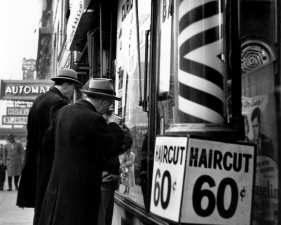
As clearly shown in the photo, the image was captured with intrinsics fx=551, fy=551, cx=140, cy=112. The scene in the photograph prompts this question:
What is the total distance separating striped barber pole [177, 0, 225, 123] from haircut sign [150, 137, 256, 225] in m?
0.19

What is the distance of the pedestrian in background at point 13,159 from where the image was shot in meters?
16.7

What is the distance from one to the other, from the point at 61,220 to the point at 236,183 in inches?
85.0

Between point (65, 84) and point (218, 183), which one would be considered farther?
point (65, 84)

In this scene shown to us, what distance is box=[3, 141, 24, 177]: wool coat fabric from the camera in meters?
16.7

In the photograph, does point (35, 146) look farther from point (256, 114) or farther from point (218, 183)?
point (218, 183)

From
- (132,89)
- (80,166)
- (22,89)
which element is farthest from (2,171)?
(80,166)

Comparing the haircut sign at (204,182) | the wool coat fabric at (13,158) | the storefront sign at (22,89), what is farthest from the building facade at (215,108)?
the storefront sign at (22,89)

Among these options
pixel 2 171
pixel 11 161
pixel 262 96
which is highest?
pixel 262 96

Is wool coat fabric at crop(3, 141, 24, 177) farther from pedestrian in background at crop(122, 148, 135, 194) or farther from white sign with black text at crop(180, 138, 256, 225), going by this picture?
white sign with black text at crop(180, 138, 256, 225)

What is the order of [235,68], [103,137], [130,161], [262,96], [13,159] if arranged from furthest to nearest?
[13,159], [130,161], [103,137], [262,96], [235,68]

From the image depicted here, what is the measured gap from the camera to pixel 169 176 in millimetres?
2463

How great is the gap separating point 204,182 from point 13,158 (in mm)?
15272

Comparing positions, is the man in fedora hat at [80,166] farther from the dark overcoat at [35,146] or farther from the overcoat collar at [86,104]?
the dark overcoat at [35,146]

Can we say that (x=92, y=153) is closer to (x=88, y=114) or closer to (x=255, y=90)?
(x=88, y=114)
